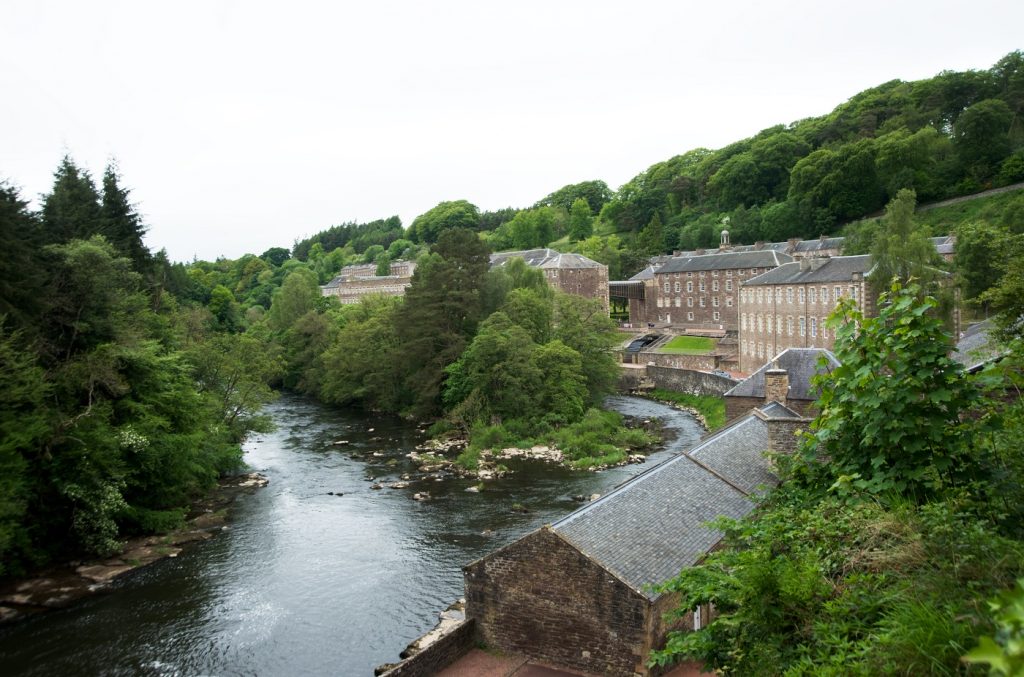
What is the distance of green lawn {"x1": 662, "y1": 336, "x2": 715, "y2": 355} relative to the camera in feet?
202

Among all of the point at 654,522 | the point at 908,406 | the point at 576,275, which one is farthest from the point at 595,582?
the point at 576,275

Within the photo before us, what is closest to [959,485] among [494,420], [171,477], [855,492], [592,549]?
[855,492]

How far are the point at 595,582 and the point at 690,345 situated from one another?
52.6m

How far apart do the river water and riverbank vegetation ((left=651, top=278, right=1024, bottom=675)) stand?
11671mm

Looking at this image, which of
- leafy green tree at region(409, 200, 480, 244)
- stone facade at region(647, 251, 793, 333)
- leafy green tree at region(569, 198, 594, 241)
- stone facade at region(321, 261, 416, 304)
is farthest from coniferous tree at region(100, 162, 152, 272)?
leafy green tree at region(409, 200, 480, 244)

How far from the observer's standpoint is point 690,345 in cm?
6378

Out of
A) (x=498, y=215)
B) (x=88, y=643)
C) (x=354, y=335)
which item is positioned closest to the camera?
(x=88, y=643)

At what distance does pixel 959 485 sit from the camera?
7777 mm

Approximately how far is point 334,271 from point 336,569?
136 m

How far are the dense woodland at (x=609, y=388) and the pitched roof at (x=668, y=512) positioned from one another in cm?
374

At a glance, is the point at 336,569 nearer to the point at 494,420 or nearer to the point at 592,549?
the point at 592,549

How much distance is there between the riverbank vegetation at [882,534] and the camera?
18.3 feet

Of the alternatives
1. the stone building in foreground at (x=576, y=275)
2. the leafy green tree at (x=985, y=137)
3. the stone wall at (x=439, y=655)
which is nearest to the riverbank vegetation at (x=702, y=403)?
A: the stone building in foreground at (x=576, y=275)

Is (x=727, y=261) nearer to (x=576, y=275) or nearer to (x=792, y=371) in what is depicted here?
(x=576, y=275)
